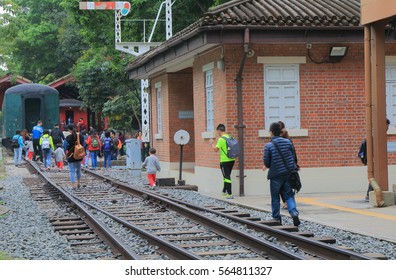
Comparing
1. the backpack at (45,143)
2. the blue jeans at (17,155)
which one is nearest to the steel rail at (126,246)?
the backpack at (45,143)

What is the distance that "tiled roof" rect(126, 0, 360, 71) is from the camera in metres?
16.9

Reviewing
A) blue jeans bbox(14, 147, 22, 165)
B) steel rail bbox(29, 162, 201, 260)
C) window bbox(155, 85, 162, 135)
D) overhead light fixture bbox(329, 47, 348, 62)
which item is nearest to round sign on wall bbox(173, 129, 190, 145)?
overhead light fixture bbox(329, 47, 348, 62)

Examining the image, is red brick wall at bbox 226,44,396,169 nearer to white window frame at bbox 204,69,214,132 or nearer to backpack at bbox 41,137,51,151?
white window frame at bbox 204,69,214,132

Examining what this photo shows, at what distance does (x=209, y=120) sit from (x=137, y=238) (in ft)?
28.2

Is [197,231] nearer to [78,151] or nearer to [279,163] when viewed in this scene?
[279,163]

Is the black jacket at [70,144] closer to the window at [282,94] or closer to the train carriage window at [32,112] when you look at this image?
the window at [282,94]

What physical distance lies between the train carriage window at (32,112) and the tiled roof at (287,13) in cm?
1998

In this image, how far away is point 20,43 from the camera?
210 feet

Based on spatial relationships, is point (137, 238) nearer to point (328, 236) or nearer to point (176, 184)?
point (328, 236)

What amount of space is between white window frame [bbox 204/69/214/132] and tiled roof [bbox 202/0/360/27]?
1.86 m

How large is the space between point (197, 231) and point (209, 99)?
807 cm

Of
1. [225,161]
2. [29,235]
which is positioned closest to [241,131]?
[225,161]

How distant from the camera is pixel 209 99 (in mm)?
19328

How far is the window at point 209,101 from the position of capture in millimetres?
19047
